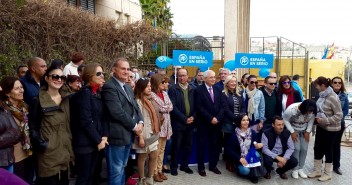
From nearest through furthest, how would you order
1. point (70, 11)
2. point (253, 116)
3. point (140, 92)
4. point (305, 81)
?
point (140, 92), point (253, 116), point (70, 11), point (305, 81)

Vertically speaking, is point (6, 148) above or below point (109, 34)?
below

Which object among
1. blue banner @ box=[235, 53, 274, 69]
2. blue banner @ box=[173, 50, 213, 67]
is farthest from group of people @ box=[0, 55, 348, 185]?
blue banner @ box=[235, 53, 274, 69]

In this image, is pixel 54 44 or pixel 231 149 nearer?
pixel 231 149

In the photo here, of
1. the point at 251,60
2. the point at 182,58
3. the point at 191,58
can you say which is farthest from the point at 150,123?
the point at 251,60

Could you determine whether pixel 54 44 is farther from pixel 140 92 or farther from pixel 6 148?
pixel 6 148

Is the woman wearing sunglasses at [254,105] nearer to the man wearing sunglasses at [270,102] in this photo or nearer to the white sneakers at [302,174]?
the man wearing sunglasses at [270,102]

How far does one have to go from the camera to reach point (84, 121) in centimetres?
373

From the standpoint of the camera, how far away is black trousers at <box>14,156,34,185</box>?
3.49m

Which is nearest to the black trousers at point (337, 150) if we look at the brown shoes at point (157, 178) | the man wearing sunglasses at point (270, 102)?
the man wearing sunglasses at point (270, 102)

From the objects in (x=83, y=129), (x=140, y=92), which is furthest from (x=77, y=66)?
(x=83, y=129)

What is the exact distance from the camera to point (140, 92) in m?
4.92

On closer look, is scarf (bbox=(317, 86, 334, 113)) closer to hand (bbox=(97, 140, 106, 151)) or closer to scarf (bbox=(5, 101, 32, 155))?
hand (bbox=(97, 140, 106, 151))

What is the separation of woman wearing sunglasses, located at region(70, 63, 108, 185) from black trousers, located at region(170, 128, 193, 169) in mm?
1960

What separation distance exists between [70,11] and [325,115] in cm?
736
